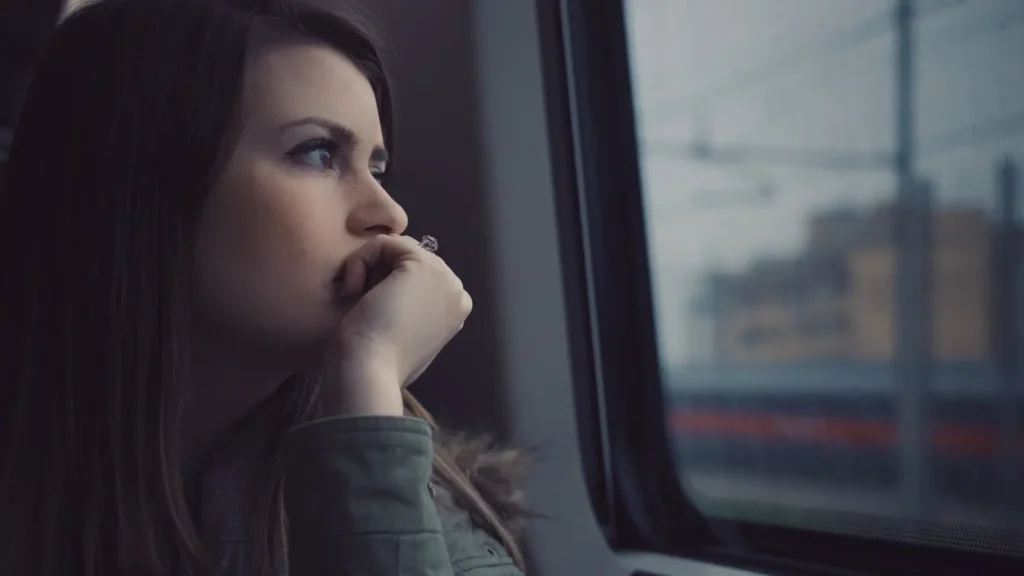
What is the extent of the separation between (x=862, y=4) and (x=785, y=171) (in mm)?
221

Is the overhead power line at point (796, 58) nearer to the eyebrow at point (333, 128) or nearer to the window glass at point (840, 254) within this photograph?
the window glass at point (840, 254)

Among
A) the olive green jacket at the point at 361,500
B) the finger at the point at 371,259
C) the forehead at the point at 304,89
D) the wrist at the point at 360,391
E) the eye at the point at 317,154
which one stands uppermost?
the forehead at the point at 304,89

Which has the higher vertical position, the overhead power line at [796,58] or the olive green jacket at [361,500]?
the overhead power line at [796,58]

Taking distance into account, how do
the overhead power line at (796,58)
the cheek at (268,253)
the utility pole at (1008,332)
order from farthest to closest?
the overhead power line at (796,58) < the utility pole at (1008,332) < the cheek at (268,253)

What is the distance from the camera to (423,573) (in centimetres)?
80

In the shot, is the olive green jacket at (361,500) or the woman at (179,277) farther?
the woman at (179,277)

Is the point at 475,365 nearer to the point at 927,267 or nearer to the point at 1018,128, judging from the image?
the point at 927,267

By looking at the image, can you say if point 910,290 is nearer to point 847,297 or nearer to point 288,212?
point 847,297

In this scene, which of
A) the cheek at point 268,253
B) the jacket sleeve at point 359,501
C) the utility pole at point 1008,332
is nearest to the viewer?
the jacket sleeve at point 359,501

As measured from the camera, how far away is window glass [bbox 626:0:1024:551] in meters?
1.04

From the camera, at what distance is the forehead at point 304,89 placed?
94 centimetres

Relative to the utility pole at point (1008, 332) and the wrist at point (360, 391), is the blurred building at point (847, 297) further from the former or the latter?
the wrist at point (360, 391)

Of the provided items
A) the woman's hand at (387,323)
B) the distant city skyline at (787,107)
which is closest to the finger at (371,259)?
the woman's hand at (387,323)

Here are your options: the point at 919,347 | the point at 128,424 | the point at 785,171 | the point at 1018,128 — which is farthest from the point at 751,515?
the point at 128,424
